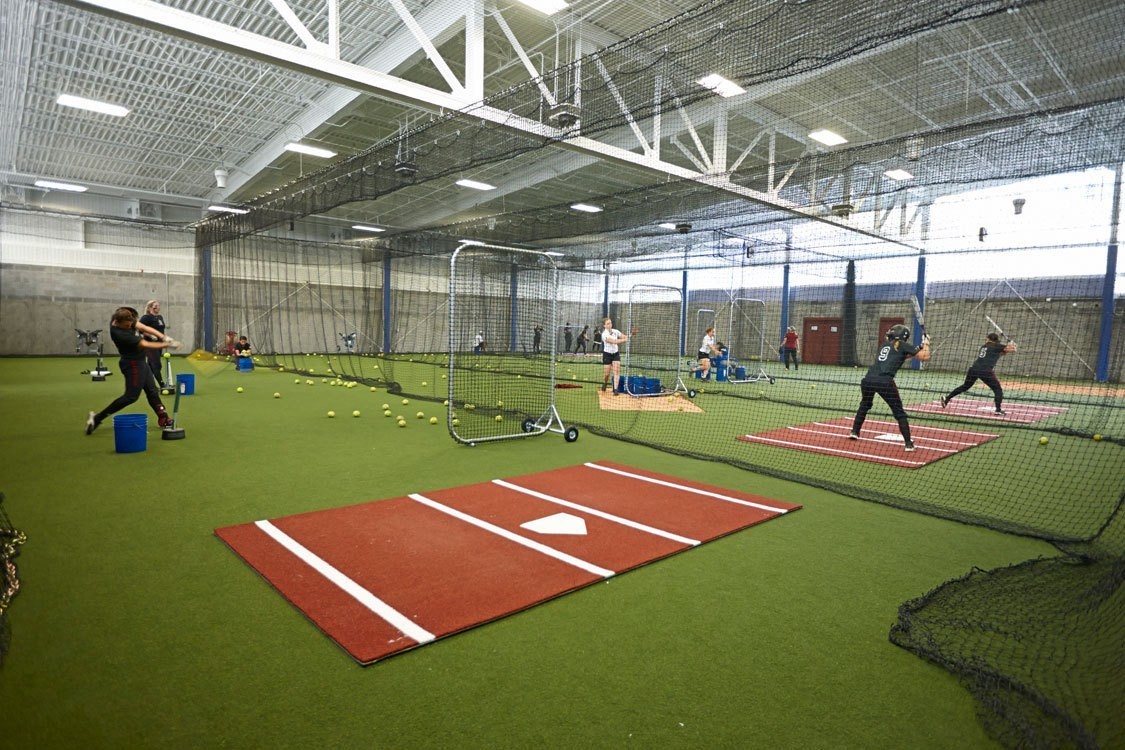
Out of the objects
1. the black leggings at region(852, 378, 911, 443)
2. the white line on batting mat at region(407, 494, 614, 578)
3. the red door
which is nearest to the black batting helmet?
the black leggings at region(852, 378, 911, 443)

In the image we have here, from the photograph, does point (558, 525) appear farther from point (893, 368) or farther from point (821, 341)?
point (821, 341)

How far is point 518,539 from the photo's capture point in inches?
144

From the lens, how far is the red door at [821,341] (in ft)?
73.1

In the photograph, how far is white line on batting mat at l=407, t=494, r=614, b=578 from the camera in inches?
128

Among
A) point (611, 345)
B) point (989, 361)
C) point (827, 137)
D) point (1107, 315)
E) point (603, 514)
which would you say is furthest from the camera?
point (1107, 315)

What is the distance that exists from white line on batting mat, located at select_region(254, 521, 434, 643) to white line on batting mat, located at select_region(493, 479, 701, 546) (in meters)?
1.73

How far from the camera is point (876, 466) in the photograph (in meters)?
5.96

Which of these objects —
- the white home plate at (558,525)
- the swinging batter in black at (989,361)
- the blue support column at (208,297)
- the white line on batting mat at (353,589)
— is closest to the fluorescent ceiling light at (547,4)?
the white home plate at (558,525)

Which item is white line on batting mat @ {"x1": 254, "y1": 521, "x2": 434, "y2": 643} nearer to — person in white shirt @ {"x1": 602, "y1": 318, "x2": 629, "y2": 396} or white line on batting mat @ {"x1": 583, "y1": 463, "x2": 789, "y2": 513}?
white line on batting mat @ {"x1": 583, "y1": 463, "x2": 789, "y2": 513}

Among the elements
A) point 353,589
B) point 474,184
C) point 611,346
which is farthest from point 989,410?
point 474,184

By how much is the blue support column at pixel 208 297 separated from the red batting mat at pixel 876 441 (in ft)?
50.8

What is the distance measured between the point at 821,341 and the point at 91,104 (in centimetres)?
2247

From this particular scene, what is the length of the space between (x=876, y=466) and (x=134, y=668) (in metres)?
6.05

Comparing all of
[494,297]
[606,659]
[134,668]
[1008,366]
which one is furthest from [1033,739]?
[1008,366]
